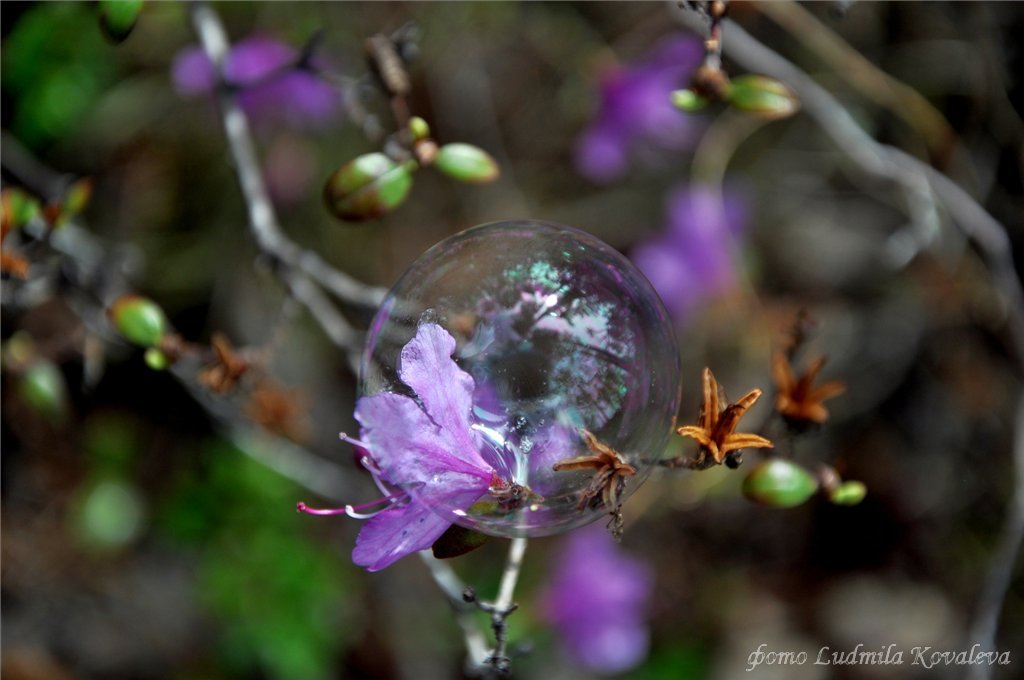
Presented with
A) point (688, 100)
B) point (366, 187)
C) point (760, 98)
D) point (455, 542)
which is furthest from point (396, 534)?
point (760, 98)

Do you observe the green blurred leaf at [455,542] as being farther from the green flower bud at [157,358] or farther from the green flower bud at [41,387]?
the green flower bud at [41,387]

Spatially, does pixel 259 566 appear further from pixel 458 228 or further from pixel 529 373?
pixel 529 373

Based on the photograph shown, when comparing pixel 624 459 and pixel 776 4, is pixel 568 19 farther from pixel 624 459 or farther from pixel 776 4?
pixel 624 459

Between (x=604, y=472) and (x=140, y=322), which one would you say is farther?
(x=140, y=322)

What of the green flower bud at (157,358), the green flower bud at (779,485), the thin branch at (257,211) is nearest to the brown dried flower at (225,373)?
the green flower bud at (157,358)

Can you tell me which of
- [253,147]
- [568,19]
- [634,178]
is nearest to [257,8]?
[253,147]
